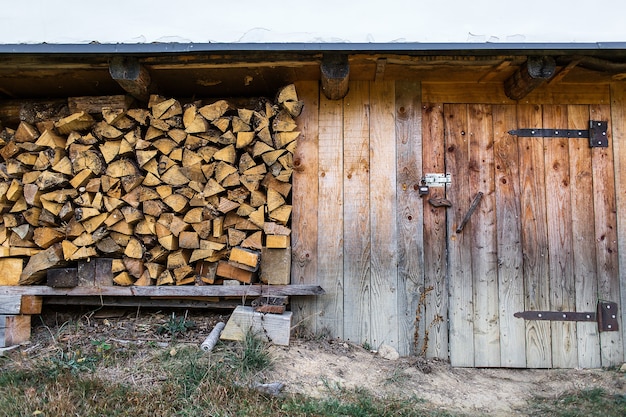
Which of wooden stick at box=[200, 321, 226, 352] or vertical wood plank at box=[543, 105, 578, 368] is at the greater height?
vertical wood plank at box=[543, 105, 578, 368]

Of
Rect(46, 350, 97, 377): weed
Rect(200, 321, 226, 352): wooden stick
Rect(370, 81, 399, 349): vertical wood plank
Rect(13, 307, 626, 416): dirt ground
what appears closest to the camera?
Rect(46, 350, 97, 377): weed

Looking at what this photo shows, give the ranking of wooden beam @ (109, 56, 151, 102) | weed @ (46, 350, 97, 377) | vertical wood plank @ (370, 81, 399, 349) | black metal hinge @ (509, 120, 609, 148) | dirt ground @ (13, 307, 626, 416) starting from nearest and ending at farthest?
weed @ (46, 350, 97, 377) → dirt ground @ (13, 307, 626, 416) → wooden beam @ (109, 56, 151, 102) → vertical wood plank @ (370, 81, 399, 349) → black metal hinge @ (509, 120, 609, 148)

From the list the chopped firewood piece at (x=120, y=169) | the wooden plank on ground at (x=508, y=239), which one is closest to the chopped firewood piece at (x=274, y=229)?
the chopped firewood piece at (x=120, y=169)

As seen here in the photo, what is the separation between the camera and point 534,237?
3.72m

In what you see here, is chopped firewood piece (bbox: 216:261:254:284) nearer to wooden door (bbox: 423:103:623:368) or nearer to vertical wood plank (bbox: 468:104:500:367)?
wooden door (bbox: 423:103:623:368)

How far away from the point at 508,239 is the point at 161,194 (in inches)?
101

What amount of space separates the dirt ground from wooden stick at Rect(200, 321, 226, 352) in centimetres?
11

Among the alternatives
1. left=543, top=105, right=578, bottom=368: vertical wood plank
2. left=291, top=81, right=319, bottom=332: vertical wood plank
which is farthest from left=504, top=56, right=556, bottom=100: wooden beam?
left=291, top=81, right=319, bottom=332: vertical wood plank

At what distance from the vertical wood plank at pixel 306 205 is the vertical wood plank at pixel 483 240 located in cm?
115

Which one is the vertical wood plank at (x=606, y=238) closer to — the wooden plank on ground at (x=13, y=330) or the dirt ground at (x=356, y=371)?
the dirt ground at (x=356, y=371)

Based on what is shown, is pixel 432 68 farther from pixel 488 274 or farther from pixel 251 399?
pixel 251 399

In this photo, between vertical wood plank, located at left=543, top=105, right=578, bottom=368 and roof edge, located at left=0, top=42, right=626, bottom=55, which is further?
vertical wood plank, located at left=543, top=105, right=578, bottom=368

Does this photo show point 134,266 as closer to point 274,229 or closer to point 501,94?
point 274,229

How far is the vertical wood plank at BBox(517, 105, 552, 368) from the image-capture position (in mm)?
3643
